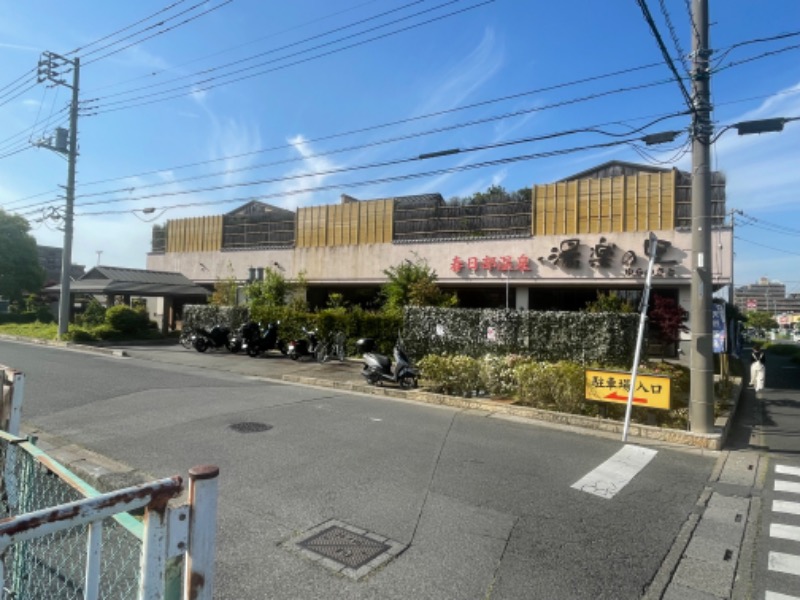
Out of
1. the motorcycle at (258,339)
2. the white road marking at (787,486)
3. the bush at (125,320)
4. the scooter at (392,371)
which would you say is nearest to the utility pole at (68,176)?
the bush at (125,320)

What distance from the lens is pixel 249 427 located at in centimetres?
749

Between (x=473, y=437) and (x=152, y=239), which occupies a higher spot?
(x=152, y=239)

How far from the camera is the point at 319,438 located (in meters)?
7.00

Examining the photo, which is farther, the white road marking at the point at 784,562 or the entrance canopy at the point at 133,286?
the entrance canopy at the point at 133,286

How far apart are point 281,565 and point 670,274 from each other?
2081cm

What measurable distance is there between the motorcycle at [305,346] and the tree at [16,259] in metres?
28.9

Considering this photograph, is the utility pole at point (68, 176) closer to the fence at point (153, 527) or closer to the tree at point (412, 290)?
the tree at point (412, 290)

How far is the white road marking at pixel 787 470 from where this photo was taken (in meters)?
6.38

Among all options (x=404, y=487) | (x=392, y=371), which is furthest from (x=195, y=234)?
(x=404, y=487)

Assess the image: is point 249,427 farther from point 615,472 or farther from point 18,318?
point 18,318

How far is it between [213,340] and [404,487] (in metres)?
15.8

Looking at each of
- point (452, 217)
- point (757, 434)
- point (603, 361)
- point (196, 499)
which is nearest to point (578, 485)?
point (196, 499)

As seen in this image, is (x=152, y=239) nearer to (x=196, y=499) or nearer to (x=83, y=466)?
(x=83, y=466)

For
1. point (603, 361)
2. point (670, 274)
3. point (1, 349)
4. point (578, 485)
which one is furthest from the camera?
point (670, 274)
